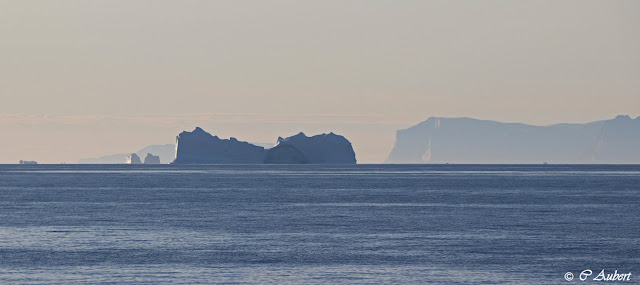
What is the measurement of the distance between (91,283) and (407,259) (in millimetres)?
16682

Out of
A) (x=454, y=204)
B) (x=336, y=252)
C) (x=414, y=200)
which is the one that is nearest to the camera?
(x=336, y=252)

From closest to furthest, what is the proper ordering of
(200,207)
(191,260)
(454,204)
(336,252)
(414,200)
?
(191,260) < (336,252) < (200,207) < (454,204) < (414,200)

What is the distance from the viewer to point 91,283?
42250 mm

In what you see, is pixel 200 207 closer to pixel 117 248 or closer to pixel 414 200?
pixel 414 200

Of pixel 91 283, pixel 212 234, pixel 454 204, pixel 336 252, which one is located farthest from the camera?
pixel 454 204

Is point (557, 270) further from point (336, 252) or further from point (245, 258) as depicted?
point (245, 258)

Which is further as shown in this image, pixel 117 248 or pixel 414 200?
pixel 414 200

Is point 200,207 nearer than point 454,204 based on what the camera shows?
Yes

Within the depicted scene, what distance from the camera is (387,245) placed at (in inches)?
2243

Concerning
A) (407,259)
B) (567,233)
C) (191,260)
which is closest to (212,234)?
(191,260)

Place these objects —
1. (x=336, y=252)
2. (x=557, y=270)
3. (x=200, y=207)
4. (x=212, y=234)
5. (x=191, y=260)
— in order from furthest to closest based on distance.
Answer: (x=200, y=207) → (x=212, y=234) → (x=336, y=252) → (x=191, y=260) → (x=557, y=270)

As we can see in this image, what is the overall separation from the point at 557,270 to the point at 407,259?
26.2ft

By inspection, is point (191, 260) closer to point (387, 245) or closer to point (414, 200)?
point (387, 245)

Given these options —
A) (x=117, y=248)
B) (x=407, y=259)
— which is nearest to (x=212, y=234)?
(x=117, y=248)
